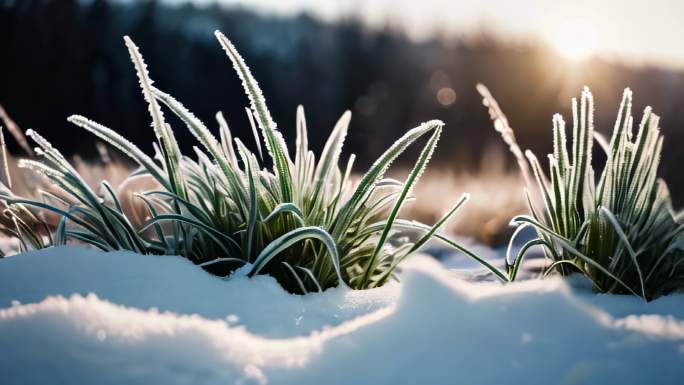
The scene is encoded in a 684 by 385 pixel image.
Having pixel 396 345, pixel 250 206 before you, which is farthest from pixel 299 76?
pixel 396 345

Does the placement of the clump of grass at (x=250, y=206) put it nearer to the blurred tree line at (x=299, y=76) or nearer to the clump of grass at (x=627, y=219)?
the clump of grass at (x=627, y=219)

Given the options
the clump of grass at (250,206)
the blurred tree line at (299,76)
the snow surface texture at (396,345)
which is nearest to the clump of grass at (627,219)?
the clump of grass at (250,206)

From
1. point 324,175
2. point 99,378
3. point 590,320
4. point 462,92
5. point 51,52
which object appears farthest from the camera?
point 462,92

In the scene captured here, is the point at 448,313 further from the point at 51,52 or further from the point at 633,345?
the point at 51,52

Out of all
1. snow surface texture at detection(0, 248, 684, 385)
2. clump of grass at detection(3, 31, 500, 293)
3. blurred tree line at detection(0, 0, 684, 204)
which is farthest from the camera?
blurred tree line at detection(0, 0, 684, 204)

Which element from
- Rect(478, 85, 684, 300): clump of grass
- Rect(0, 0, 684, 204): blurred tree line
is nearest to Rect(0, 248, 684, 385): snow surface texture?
Rect(478, 85, 684, 300): clump of grass

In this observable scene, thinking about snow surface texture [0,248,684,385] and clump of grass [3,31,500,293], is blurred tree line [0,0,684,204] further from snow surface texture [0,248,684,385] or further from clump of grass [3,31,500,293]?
snow surface texture [0,248,684,385]

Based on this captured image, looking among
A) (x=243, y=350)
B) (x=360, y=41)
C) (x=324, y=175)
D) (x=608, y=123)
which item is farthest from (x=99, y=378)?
(x=608, y=123)

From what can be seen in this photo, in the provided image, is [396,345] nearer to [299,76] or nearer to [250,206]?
[250,206]
